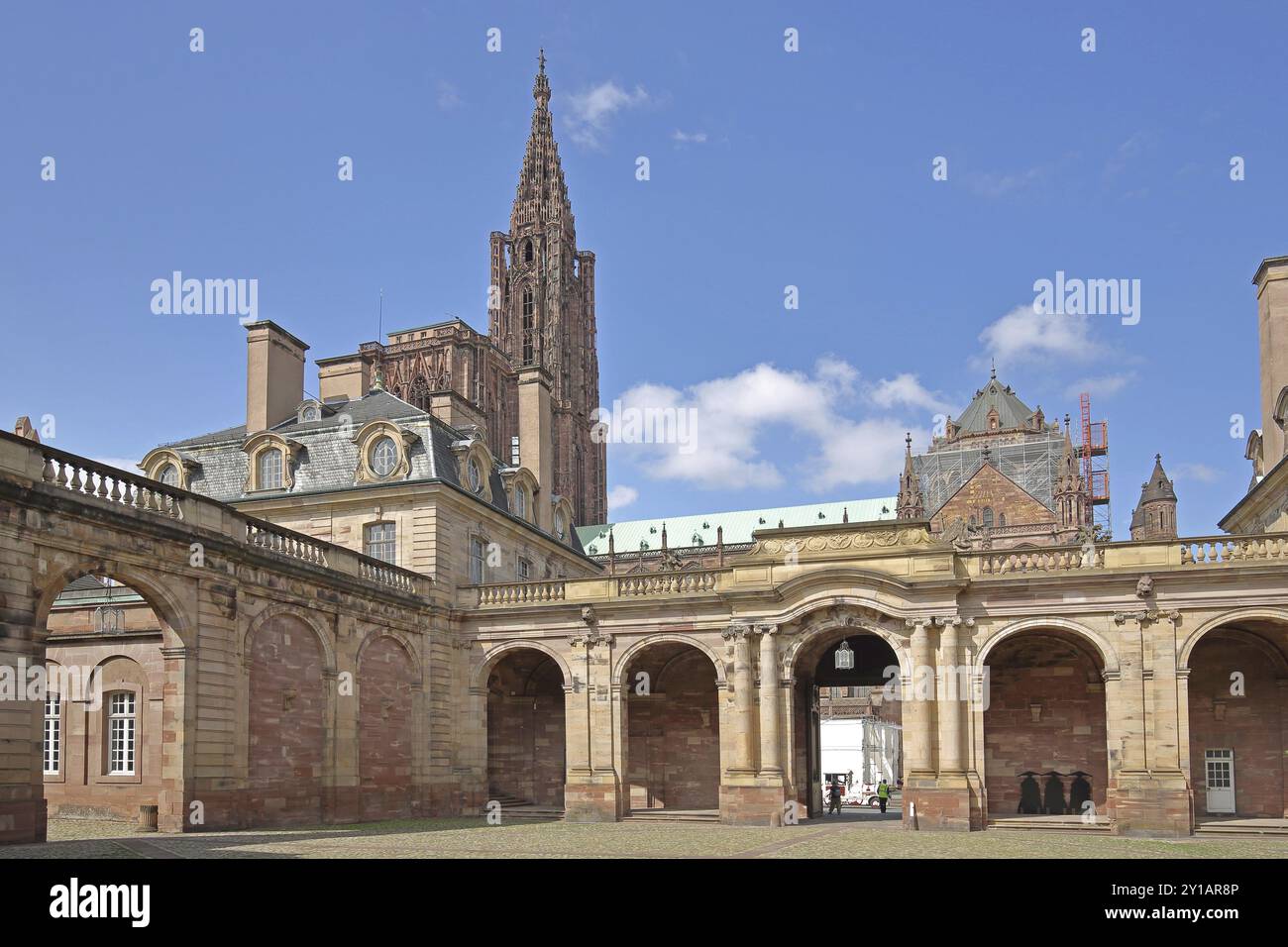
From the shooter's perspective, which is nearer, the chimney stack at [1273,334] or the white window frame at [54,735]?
the white window frame at [54,735]

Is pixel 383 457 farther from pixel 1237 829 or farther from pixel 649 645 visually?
pixel 1237 829

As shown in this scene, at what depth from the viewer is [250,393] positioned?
41844mm

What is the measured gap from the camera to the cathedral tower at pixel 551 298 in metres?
114

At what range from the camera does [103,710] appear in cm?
3319

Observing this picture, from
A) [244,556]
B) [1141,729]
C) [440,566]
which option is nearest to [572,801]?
[440,566]

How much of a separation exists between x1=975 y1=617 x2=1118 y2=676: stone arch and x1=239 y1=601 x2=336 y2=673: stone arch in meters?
17.2

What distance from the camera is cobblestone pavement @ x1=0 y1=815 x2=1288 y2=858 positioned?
21703 mm

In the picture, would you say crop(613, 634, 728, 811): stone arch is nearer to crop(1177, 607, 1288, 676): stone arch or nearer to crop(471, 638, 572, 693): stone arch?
crop(471, 638, 572, 693): stone arch

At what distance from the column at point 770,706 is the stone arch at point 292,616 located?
1179 cm

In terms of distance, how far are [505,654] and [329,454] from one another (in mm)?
8441

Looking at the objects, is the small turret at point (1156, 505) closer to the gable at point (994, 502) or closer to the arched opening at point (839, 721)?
the gable at point (994, 502)

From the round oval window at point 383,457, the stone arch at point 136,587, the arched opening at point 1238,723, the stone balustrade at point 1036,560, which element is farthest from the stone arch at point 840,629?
the stone arch at point 136,587

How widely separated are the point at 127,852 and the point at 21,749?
3170mm

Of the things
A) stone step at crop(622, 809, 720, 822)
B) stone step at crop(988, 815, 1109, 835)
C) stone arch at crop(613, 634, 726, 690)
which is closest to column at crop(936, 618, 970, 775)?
stone step at crop(988, 815, 1109, 835)
